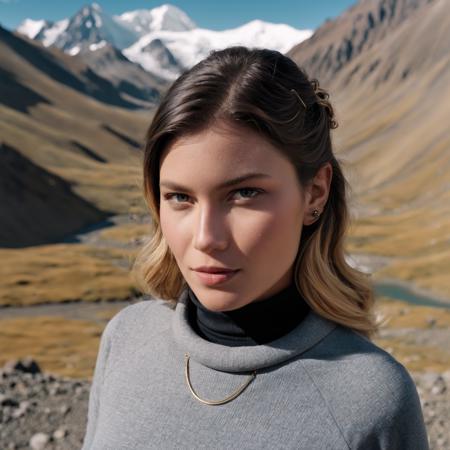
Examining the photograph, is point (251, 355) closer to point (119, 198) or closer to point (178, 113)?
point (178, 113)

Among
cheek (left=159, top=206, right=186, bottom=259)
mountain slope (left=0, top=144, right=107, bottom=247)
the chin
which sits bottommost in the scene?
mountain slope (left=0, top=144, right=107, bottom=247)

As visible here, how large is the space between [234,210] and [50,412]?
637 inches

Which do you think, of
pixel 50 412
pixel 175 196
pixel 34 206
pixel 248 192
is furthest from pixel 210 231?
pixel 34 206

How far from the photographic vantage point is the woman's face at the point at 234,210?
3732mm

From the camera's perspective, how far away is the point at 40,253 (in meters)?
94.9

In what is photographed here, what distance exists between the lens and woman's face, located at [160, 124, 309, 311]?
3732 mm

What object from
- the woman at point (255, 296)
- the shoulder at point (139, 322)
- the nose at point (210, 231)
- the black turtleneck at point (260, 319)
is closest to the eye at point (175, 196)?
the woman at point (255, 296)

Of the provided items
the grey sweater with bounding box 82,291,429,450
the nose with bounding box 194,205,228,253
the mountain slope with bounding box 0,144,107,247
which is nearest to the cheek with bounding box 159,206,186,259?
the nose with bounding box 194,205,228,253

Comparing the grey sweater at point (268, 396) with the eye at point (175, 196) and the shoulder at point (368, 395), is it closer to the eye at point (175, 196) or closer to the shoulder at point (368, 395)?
the shoulder at point (368, 395)

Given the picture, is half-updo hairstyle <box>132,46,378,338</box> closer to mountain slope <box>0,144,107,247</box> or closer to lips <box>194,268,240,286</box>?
lips <box>194,268,240,286</box>

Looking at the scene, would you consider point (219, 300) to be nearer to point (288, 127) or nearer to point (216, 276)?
point (216, 276)

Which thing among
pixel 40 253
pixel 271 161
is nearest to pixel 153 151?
pixel 271 161

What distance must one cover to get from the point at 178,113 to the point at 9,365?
23373 mm

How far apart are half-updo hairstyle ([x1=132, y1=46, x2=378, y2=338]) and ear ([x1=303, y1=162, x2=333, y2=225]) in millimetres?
64
